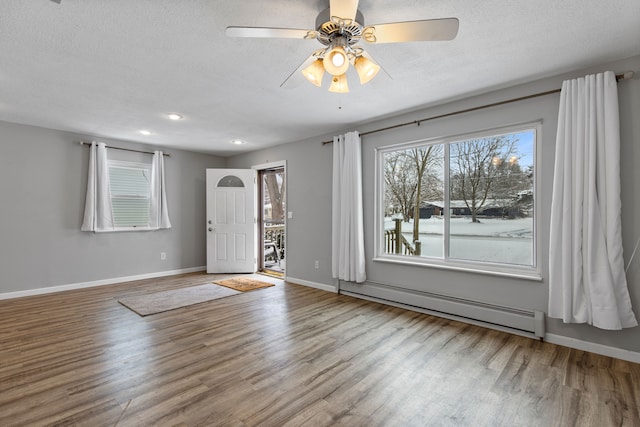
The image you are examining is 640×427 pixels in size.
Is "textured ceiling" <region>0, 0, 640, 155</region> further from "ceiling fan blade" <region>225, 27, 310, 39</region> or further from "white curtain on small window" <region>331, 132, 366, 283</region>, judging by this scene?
"white curtain on small window" <region>331, 132, 366, 283</region>

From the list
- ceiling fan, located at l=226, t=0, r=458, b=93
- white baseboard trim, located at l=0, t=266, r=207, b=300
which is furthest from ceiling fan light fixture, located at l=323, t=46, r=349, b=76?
white baseboard trim, located at l=0, t=266, r=207, b=300

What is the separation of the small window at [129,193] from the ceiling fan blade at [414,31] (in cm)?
495

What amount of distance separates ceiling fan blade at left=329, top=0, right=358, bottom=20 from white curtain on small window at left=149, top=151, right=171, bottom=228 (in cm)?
486

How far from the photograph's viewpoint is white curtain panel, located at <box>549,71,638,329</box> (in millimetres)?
2410

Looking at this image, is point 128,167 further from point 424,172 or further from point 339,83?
point 424,172

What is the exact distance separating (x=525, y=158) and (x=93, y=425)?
12.8 ft

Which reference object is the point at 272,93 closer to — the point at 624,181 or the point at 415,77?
the point at 415,77

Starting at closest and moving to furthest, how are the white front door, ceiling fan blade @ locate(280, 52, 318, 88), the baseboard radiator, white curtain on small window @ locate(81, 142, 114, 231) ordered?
ceiling fan blade @ locate(280, 52, 318, 88)
the baseboard radiator
white curtain on small window @ locate(81, 142, 114, 231)
the white front door

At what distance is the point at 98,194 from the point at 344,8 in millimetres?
4862

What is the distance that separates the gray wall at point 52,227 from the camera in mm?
4172

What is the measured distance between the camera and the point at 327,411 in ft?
6.03

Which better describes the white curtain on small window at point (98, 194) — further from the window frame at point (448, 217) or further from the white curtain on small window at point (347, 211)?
the window frame at point (448, 217)

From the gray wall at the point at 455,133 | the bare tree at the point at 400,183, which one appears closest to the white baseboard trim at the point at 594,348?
the gray wall at the point at 455,133

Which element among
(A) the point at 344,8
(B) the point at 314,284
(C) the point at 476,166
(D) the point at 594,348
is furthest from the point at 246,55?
(D) the point at 594,348
